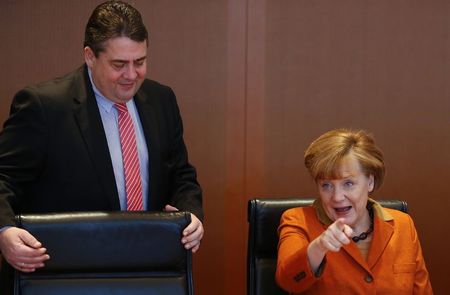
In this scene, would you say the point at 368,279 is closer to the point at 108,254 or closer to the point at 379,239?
the point at 379,239

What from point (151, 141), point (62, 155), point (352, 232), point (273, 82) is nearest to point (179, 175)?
point (151, 141)

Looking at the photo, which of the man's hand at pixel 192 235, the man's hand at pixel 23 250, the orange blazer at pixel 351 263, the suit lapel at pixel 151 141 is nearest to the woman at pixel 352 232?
the orange blazer at pixel 351 263

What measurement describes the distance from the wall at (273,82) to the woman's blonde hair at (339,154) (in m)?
1.33

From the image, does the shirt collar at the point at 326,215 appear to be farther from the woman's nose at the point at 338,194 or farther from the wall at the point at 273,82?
the wall at the point at 273,82

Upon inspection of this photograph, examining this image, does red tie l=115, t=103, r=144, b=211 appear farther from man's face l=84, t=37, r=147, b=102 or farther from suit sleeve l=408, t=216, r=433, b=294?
suit sleeve l=408, t=216, r=433, b=294

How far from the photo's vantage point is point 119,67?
102 inches

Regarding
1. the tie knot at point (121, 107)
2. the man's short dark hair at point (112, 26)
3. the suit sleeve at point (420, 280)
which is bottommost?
the suit sleeve at point (420, 280)

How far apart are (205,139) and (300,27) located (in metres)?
0.67

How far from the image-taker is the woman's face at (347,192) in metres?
2.53

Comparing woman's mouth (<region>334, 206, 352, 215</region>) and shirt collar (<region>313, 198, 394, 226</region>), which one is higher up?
woman's mouth (<region>334, 206, 352, 215</region>)

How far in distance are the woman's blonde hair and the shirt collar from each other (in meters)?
0.09

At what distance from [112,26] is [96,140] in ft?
1.16

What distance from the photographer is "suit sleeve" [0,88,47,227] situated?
255 cm

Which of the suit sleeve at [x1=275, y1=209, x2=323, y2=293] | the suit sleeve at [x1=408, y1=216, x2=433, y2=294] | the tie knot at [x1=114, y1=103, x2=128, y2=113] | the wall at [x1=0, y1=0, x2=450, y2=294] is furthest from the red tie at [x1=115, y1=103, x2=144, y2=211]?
the wall at [x1=0, y1=0, x2=450, y2=294]
